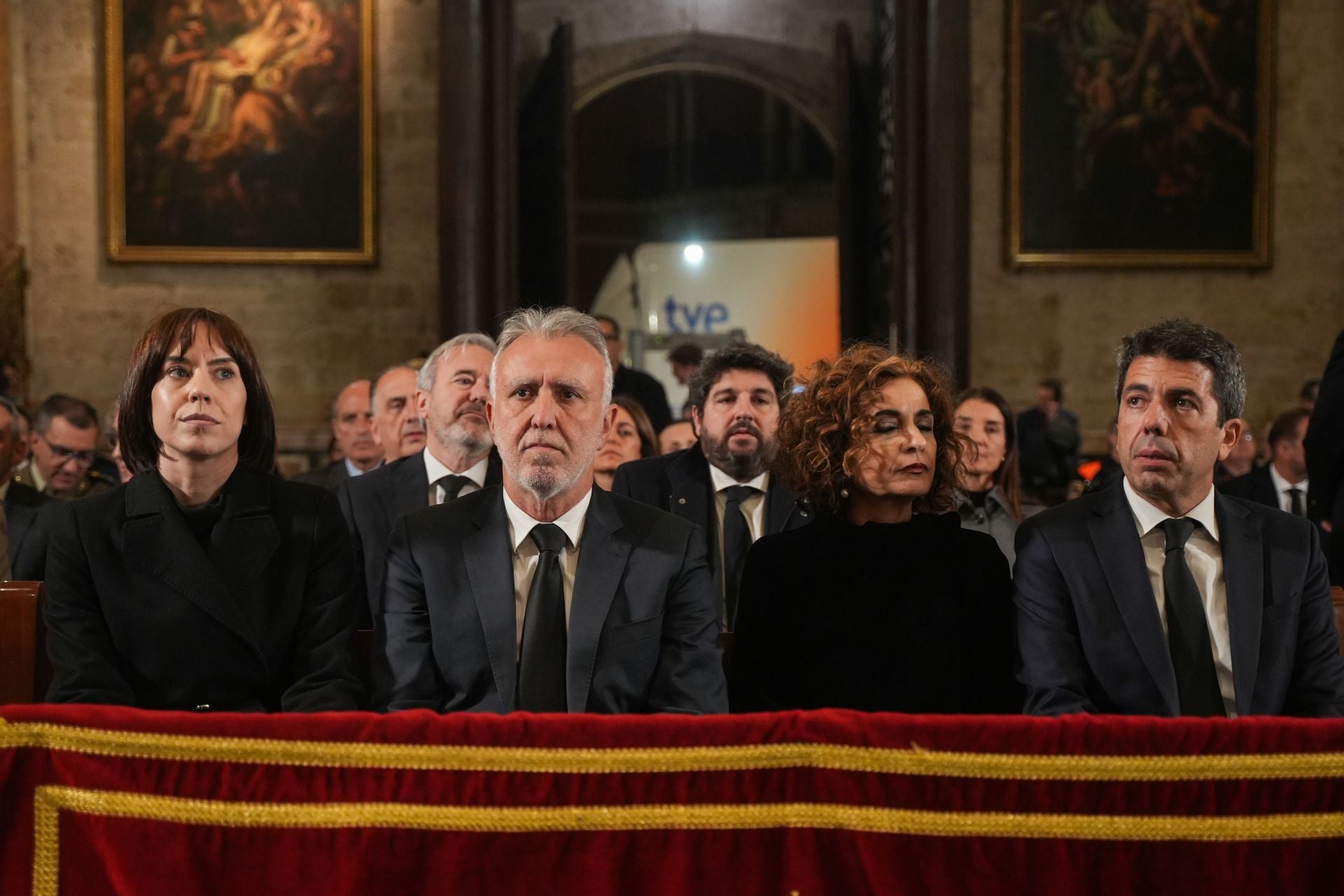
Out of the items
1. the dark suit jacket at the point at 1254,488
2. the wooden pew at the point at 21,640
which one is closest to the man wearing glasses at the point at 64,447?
the wooden pew at the point at 21,640

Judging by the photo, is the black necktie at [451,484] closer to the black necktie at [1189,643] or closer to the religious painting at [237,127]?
the black necktie at [1189,643]

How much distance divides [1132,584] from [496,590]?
4.23 ft

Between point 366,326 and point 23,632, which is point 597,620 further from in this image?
point 366,326

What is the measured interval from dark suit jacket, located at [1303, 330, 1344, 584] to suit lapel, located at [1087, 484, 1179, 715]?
213 centimetres

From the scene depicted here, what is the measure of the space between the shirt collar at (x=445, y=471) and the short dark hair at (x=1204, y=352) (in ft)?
6.57

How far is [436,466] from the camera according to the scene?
4.13 meters

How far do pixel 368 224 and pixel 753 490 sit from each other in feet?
24.5

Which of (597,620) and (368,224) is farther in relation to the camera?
(368,224)

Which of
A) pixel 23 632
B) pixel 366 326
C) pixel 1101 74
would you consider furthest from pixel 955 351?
pixel 23 632

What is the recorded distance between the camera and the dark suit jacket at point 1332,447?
4527mm

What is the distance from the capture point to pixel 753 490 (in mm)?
4188

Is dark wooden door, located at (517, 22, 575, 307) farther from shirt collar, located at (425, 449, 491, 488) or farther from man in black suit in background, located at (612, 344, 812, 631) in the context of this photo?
shirt collar, located at (425, 449, 491, 488)

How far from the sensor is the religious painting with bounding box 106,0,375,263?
10.6 meters

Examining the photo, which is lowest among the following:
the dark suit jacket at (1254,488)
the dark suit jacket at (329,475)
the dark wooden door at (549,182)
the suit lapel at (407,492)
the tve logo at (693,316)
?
the dark suit jacket at (1254,488)
